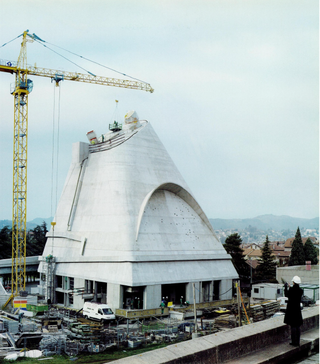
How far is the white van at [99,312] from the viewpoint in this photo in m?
35.3

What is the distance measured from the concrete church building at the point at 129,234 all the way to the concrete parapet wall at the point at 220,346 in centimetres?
2796

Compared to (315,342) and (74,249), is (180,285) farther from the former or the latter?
(315,342)

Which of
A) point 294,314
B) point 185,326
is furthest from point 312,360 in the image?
point 185,326

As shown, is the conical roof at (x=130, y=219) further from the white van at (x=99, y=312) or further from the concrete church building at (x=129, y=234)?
the white van at (x=99, y=312)

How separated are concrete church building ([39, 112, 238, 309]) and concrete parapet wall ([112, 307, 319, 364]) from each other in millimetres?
27956

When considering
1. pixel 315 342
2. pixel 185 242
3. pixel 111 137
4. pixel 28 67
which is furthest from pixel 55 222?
pixel 315 342

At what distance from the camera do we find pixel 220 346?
8.85 metres

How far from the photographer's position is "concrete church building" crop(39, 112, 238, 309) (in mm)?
39906

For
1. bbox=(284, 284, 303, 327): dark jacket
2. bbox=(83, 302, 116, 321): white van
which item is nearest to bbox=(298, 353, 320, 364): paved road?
bbox=(284, 284, 303, 327): dark jacket

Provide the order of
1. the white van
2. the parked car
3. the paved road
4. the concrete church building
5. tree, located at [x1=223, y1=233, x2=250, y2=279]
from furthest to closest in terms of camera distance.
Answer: tree, located at [x1=223, y1=233, x2=250, y2=279] → the concrete church building → the white van → the parked car → the paved road

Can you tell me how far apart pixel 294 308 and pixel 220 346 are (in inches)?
90.7

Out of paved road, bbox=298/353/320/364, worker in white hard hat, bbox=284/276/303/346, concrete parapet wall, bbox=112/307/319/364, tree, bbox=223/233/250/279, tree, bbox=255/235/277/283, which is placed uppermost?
worker in white hard hat, bbox=284/276/303/346

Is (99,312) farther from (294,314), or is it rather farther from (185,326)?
(294,314)

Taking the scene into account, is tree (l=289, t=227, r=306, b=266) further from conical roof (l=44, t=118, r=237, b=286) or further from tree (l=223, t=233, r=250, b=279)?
conical roof (l=44, t=118, r=237, b=286)
